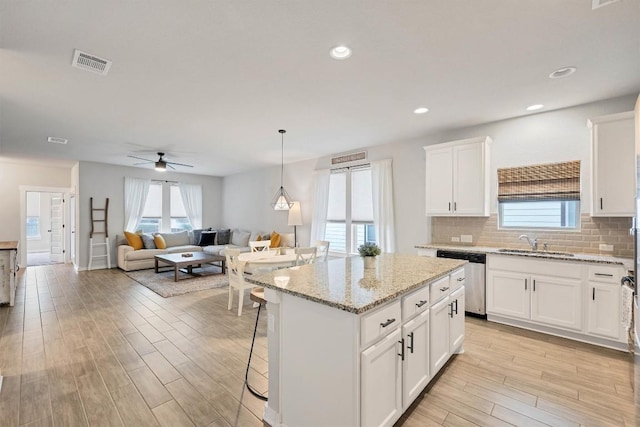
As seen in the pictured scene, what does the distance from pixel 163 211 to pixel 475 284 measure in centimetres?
816

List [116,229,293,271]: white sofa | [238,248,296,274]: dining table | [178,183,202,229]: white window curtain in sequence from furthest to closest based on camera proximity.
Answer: [178,183,202,229]: white window curtain
[116,229,293,271]: white sofa
[238,248,296,274]: dining table

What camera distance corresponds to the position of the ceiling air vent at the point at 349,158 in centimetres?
566

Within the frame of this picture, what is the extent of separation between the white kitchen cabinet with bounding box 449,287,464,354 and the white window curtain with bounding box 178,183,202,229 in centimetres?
815

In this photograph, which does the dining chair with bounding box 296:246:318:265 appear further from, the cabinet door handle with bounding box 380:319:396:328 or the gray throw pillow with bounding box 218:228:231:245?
the gray throw pillow with bounding box 218:228:231:245

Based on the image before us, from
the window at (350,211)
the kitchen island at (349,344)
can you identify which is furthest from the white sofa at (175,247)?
the kitchen island at (349,344)

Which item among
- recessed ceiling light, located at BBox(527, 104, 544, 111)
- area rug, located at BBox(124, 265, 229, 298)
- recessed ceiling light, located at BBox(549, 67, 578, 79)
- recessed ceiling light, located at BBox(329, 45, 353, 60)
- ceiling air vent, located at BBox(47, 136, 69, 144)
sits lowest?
area rug, located at BBox(124, 265, 229, 298)

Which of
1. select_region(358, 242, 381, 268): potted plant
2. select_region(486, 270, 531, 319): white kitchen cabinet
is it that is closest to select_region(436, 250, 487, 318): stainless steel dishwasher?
select_region(486, 270, 531, 319): white kitchen cabinet

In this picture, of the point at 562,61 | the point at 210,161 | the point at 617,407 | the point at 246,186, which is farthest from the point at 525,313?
the point at 246,186

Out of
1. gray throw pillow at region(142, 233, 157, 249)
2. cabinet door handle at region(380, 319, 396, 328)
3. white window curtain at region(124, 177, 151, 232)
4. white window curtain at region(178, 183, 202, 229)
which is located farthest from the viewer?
white window curtain at region(178, 183, 202, 229)

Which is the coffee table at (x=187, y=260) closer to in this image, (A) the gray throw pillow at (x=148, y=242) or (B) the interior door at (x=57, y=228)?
(A) the gray throw pillow at (x=148, y=242)

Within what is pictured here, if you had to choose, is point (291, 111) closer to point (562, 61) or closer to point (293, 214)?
point (562, 61)

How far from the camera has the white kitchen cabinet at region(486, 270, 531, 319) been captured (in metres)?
3.35

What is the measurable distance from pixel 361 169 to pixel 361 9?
3973 mm

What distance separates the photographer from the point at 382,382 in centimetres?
162
